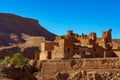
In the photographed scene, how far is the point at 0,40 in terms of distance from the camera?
107250 millimetres

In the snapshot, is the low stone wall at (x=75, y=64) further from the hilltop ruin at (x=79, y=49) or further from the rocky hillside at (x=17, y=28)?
the rocky hillside at (x=17, y=28)

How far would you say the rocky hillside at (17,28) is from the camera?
11275cm

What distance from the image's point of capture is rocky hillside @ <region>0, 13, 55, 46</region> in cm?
11275

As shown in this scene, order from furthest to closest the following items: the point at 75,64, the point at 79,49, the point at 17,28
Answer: the point at 17,28 < the point at 79,49 < the point at 75,64

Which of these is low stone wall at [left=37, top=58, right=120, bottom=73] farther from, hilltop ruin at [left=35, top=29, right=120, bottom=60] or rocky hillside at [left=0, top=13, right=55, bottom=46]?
rocky hillside at [left=0, top=13, right=55, bottom=46]

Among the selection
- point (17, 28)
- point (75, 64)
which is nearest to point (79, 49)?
point (75, 64)

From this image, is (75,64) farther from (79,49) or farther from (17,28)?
(17,28)

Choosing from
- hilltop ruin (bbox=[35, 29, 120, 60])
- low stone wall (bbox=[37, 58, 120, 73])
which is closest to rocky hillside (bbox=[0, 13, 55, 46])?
hilltop ruin (bbox=[35, 29, 120, 60])

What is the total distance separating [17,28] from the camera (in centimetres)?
12556

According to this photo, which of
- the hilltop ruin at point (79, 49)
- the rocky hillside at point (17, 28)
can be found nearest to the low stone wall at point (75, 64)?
the hilltop ruin at point (79, 49)

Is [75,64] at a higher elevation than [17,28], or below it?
below

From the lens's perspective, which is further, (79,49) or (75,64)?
(79,49)

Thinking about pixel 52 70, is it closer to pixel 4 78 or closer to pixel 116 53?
pixel 4 78

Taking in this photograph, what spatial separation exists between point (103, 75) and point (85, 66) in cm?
331
